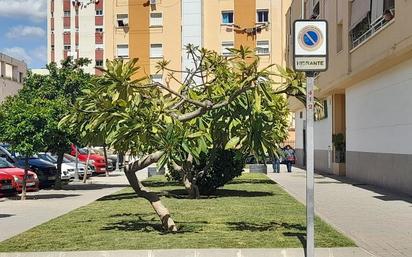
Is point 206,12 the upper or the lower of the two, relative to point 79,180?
upper

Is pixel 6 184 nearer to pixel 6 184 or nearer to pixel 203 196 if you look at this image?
pixel 6 184

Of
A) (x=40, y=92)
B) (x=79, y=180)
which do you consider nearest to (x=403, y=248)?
(x=40, y=92)

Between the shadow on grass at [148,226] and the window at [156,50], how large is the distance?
43.5m

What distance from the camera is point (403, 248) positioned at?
9688 mm

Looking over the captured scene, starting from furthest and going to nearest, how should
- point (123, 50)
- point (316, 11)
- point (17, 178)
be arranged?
point (123, 50), point (316, 11), point (17, 178)

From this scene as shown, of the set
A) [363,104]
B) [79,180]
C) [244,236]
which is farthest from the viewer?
[79,180]

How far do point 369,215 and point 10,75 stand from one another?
155ft

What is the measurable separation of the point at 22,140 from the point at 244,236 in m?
11.8

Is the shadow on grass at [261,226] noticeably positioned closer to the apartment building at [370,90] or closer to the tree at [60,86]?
the apartment building at [370,90]

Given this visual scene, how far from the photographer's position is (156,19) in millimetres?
55719

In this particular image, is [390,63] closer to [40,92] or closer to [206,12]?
[40,92]

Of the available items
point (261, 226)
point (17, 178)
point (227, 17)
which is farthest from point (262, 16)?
point (261, 226)

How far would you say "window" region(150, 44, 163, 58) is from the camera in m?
55.5

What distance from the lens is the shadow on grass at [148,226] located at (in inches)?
444
